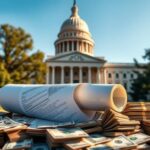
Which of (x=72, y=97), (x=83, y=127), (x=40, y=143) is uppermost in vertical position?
(x=72, y=97)

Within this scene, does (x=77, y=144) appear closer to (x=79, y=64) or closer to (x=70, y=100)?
(x=70, y=100)

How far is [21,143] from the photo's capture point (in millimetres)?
4207

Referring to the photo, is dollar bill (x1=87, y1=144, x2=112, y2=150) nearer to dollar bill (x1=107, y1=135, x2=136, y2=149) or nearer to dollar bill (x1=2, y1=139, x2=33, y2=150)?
dollar bill (x1=107, y1=135, x2=136, y2=149)

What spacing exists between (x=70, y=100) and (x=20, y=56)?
18736 millimetres

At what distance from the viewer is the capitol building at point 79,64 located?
53062 mm

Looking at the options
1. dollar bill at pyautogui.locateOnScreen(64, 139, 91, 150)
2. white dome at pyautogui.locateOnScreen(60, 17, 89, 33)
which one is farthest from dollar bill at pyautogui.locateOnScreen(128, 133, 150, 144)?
white dome at pyautogui.locateOnScreen(60, 17, 89, 33)

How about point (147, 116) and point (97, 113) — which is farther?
point (97, 113)

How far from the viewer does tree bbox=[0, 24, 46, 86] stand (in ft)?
75.0

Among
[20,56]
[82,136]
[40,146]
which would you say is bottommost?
[40,146]

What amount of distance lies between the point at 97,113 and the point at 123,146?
2.38 meters

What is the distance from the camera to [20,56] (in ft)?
75.4

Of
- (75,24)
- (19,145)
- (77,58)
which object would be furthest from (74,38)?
(19,145)

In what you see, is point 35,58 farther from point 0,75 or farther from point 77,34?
point 77,34

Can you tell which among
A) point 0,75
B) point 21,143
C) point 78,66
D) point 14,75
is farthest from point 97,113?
point 78,66
